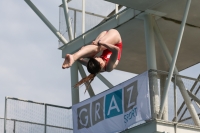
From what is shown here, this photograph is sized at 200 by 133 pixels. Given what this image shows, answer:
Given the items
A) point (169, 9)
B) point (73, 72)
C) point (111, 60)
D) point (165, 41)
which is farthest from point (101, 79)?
point (111, 60)

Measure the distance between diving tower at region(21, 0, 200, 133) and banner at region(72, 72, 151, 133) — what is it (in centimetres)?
24

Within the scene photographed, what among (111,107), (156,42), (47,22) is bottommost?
(111,107)

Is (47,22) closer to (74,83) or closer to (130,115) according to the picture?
(74,83)

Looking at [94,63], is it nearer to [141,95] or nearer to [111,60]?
[111,60]

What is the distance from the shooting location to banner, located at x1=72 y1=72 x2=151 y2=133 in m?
22.2

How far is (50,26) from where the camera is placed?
27.8 meters

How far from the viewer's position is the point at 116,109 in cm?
2325

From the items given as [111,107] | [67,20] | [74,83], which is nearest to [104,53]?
[111,107]

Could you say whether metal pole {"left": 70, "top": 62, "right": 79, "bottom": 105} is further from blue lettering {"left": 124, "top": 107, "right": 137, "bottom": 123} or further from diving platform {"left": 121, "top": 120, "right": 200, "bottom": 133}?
diving platform {"left": 121, "top": 120, "right": 200, "bottom": 133}

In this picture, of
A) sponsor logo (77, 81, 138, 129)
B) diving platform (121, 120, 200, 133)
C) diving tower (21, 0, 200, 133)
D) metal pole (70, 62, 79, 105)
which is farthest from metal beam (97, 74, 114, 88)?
diving platform (121, 120, 200, 133)

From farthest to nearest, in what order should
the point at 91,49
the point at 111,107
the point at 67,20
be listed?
the point at 67,20 → the point at 111,107 → the point at 91,49

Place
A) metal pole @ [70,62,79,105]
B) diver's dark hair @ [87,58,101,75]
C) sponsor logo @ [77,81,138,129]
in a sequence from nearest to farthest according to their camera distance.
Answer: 1. diver's dark hair @ [87,58,101,75]
2. sponsor logo @ [77,81,138,129]
3. metal pole @ [70,62,79,105]

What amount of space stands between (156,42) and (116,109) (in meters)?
3.99

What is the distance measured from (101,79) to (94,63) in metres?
11.2
